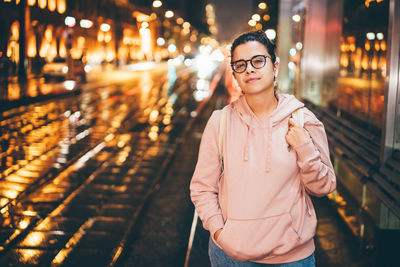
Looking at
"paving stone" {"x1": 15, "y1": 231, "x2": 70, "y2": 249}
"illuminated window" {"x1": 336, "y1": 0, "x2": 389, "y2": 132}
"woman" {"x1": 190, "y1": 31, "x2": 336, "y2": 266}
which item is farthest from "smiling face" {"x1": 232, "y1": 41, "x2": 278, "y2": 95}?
"illuminated window" {"x1": 336, "y1": 0, "x2": 389, "y2": 132}

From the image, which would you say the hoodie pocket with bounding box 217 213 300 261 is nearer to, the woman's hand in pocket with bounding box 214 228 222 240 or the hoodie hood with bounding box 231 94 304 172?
the woman's hand in pocket with bounding box 214 228 222 240

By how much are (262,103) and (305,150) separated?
1.14 feet

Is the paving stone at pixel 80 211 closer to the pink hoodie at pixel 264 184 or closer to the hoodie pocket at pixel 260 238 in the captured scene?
the pink hoodie at pixel 264 184

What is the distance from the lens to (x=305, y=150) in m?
2.28

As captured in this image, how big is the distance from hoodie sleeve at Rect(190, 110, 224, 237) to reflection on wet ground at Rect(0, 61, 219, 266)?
308 cm

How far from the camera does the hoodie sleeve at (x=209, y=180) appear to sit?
2.44m

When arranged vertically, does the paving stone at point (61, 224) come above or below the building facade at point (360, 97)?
below

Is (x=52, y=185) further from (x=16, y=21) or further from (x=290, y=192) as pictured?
(x=16, y=21)

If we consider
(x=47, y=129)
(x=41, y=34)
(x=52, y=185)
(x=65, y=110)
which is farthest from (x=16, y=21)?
(x=52, y=185)

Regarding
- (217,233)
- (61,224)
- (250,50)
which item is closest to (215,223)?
(217,233)

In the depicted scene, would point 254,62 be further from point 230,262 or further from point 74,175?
point 74,175

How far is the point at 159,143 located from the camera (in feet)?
40.1

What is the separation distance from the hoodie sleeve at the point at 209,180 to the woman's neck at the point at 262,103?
0.56 ft

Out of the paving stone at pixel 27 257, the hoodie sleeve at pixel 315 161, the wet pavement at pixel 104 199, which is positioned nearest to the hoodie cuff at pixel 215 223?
the hoodie sleeve at pixel 315 161
